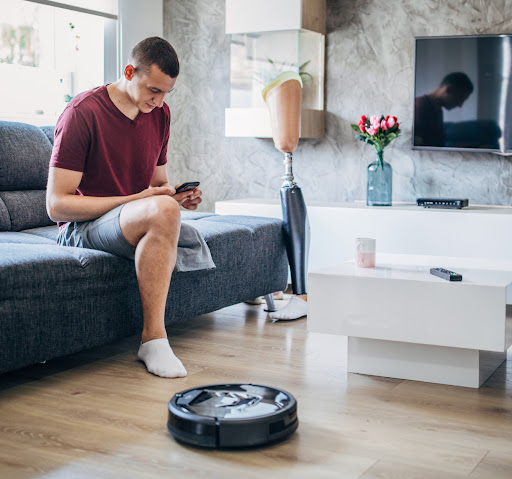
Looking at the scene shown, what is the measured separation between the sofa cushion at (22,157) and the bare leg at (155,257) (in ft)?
2.95

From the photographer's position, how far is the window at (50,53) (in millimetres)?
3951

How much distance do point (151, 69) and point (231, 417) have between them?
4.12ft

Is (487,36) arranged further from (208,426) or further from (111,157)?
(208,426)

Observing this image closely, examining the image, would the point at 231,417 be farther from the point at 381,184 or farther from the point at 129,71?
the point at 381,184

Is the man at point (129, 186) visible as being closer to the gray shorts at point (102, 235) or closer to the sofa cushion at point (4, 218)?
the gray shorts at point (102, 235)

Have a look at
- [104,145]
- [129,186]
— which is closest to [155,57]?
[104,145]

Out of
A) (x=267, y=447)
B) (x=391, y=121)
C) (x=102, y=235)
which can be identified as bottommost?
(x=267, y=447)

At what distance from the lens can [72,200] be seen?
8.26 ft

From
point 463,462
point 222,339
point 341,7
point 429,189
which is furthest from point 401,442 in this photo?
point 341,7

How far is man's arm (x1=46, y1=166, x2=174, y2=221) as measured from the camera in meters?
2.50

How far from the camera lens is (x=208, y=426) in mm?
1787

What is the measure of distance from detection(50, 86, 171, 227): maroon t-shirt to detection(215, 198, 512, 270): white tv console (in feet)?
3.75

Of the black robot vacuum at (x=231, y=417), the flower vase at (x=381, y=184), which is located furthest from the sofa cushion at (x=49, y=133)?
the black robot vacuum at (x=231, y=417)

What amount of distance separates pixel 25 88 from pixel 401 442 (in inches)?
117
